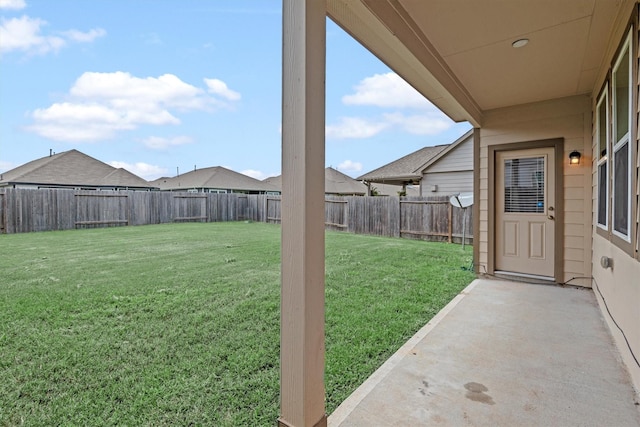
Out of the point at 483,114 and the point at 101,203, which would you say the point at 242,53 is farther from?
the point at 101,203

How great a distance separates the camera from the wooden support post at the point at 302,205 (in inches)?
50.5

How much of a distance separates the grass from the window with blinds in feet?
3.91

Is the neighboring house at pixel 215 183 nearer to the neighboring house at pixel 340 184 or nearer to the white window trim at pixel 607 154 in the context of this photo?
the neighboring house at pixel 340 184

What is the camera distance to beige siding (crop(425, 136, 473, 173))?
11086 millimetres

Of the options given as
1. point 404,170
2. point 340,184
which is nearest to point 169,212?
point 404,170

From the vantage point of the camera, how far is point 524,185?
439 centimetres

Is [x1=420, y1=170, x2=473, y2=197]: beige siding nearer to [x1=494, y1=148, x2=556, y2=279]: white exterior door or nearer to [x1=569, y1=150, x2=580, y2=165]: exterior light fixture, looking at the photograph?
[x1=494, y1=148, x2=556, y2=279]: white exterior door

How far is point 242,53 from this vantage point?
7555 mm

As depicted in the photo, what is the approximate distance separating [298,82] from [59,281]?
415 cm

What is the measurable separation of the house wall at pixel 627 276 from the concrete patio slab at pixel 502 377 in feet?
0.38

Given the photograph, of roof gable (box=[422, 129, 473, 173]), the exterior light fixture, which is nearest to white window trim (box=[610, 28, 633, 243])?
the exterior light fixture

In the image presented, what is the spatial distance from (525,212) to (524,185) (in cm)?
37

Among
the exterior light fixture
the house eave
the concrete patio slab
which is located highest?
the house eave

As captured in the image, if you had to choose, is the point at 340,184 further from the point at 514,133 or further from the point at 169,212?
the point at 514,133
